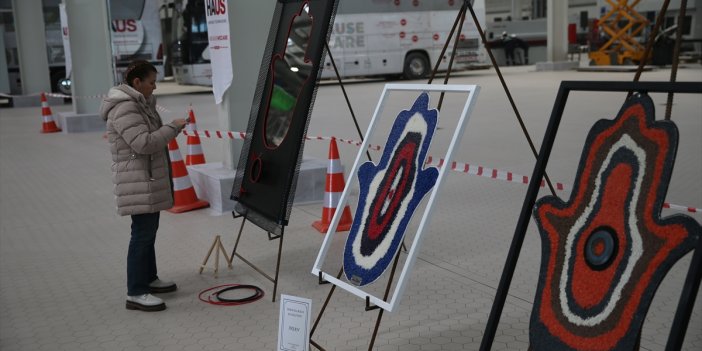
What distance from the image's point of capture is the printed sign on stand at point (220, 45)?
710cm

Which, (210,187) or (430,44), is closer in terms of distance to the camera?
A: (210,187)

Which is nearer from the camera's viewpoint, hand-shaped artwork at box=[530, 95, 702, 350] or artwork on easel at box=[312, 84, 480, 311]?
hand-shaped artwork at box=[530, 95, 702, 350]

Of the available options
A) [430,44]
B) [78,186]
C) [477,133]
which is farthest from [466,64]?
[78,186]

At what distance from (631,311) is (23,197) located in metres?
7.57

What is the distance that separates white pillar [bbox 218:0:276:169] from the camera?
23.5 feet

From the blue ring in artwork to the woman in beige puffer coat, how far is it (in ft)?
4.77

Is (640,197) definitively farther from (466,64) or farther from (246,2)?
(466,64)

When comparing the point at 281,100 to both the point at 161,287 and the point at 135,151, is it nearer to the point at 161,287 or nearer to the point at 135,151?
the point at 135,151

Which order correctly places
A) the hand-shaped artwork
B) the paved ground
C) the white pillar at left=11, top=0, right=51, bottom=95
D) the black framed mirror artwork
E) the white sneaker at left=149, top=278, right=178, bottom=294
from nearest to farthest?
the hand-shaped artwork
the paved ground
the black framed mirror artwork
the white sneaker at left=149, top=278, right=178, bottom=294
the white pillar at left=11, top=0, right=51, bottom=95

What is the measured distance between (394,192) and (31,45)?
2058 cm

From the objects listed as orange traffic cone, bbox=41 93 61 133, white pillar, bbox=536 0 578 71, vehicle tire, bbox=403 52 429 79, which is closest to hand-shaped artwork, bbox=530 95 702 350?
orange traffic cone, bbox=41 93 61 133

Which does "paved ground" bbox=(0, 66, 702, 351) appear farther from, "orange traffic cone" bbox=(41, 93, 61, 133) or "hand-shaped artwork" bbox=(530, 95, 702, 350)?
"orange traffic cone" bbox=(41, 93, 61, 133)

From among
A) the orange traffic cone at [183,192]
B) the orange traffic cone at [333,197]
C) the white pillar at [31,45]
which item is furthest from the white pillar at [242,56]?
the white pillar at [31,45]

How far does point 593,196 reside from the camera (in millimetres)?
2557
